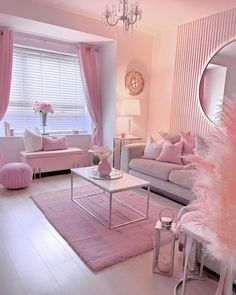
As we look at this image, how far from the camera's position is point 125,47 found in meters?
4.36

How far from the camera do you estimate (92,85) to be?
4.70m

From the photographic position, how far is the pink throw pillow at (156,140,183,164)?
3479 mm

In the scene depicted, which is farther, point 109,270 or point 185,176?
point 185,176

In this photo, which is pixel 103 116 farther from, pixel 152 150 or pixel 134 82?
pixel 152 150

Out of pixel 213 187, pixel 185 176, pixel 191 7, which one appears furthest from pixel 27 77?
pixel 213 187

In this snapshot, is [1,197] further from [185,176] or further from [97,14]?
[97,14]

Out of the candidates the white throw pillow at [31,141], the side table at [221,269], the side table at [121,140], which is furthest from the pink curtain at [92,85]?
the side table at [221,269]

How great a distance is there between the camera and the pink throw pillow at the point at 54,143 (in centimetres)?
417

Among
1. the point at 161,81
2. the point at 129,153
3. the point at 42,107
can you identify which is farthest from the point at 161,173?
the point at 42,107

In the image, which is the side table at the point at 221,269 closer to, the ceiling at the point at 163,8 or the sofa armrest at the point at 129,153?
the sofa armrest at the point at 129,153

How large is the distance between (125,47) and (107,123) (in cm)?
149

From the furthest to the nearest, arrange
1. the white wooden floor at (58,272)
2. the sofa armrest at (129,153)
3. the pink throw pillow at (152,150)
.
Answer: the sofa armrest at (129,153) < the pink throw pillow at (152,150) < the white wooden floor at (58,272)

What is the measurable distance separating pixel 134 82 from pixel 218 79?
1.61 m

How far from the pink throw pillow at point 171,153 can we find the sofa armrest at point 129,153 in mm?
431
